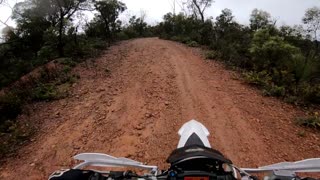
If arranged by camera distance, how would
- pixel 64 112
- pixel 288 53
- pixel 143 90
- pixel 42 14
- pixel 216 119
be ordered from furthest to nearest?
pixel 42 14
pixel 288 53
pixel 143 90
pixel 64 112
pixel 216 119

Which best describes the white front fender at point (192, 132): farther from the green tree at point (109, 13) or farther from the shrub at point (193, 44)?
the green tree at point (109, 13)

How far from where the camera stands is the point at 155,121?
7344mm

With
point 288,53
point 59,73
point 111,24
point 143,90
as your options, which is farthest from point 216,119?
point 111,24

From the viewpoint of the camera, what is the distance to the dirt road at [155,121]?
20.2ft

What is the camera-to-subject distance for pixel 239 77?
33.7ft

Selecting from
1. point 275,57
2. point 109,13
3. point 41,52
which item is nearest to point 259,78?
point 275,57

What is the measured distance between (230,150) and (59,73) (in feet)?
22.3

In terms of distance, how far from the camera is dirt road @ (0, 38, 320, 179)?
6.16 meters

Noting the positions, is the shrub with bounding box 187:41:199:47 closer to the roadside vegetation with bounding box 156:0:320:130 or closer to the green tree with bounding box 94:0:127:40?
the roadside vegetation with bounding box 156:0:320:130

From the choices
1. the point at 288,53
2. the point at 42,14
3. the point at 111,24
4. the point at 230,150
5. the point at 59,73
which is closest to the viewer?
the point at 230,150

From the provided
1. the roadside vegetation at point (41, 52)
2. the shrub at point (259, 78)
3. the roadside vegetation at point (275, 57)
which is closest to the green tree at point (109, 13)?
the roadside vegetation at point (41, 52)

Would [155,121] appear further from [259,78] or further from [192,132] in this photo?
[259,78]

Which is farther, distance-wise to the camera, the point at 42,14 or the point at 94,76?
the point at 42,14

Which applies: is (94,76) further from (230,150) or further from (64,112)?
(230,150)
